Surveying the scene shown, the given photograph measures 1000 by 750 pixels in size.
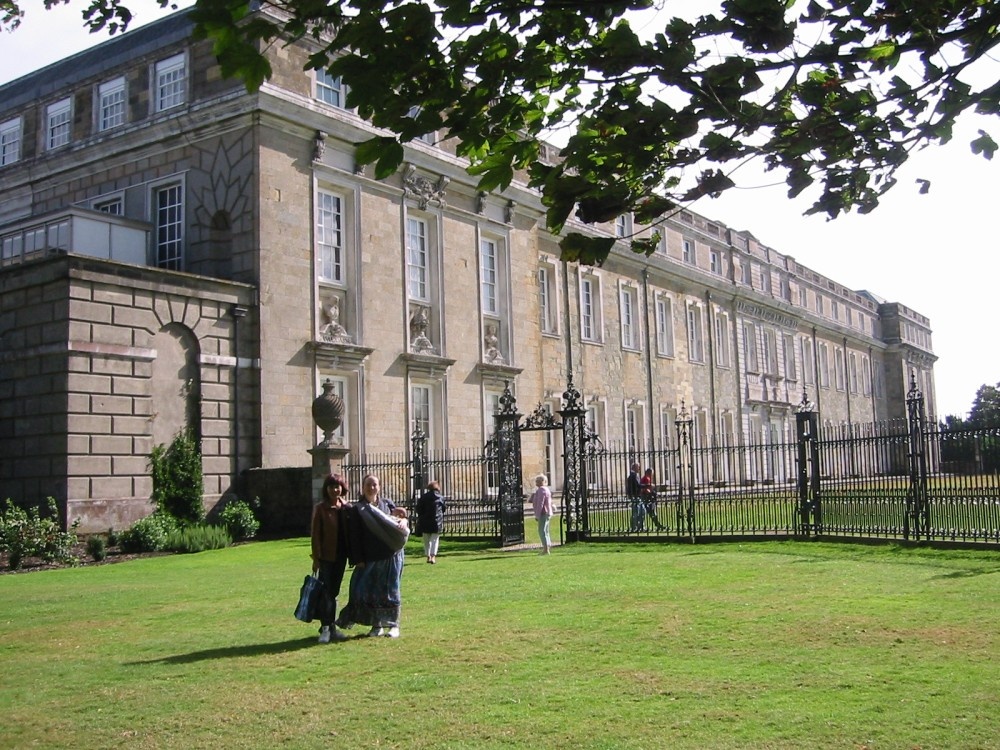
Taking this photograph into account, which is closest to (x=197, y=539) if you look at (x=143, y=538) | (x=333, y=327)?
(x=143, y=538)

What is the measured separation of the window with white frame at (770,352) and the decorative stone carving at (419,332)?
91.0 ft

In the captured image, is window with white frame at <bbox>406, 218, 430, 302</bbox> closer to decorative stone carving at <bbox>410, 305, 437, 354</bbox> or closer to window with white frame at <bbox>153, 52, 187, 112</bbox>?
decorative stone carving at <bbox>410, 305, 437, 354</bbox>

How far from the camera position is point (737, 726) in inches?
258

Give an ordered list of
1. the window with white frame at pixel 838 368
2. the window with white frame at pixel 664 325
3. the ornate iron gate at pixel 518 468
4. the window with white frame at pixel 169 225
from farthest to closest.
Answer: the window with white frame at pixel 838 368, the window with white frame at pixel 664 325, the window with white frame at pixel 169 225, the ornate iron gate at pixel 518 468

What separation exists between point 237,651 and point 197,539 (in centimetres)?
1163

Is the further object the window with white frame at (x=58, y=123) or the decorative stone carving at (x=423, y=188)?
the decorative stone carving at (x=423, y=188)

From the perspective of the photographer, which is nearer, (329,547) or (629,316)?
(329,547)

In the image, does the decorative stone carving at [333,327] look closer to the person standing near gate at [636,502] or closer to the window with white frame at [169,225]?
the window with white frame at [169,225]

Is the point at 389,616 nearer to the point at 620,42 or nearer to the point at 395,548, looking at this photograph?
the point at 395,548

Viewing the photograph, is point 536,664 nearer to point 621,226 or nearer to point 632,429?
point 632,429

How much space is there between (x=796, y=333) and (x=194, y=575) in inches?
1817

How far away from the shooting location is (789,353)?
56.0 m

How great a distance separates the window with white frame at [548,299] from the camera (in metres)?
34.7

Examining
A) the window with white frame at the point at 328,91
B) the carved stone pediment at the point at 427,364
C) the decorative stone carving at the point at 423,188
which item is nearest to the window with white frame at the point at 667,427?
the carved stone pediment at the point at 427,364
